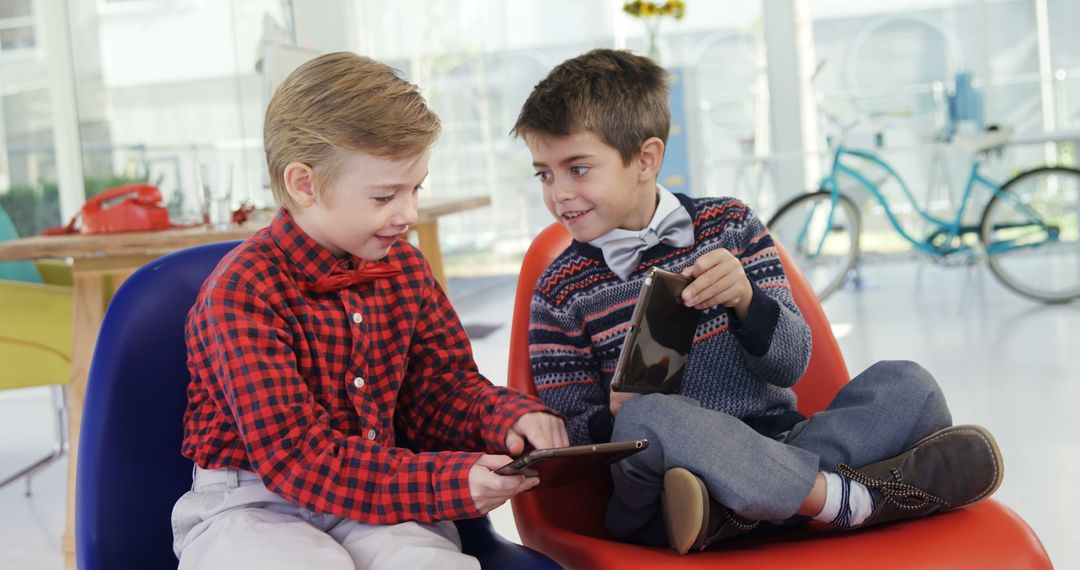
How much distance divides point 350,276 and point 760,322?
482 mm

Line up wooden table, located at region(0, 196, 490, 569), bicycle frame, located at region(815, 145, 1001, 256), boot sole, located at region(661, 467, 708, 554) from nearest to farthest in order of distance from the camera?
boot sole, located at region(661, 467, 708, 554) < wooden table, located at region(0, 196, 490, 569) < bicycle frame, located at region(815, 145, 1001, 256)

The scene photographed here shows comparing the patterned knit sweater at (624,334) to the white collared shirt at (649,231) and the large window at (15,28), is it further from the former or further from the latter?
the large window at (15,28)

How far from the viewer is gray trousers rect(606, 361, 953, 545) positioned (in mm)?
1147

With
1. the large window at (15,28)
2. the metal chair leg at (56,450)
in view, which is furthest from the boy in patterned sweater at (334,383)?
the large window at (15,28)

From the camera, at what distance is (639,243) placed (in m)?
1.46

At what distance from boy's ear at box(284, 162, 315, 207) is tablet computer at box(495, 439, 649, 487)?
1.19 ft

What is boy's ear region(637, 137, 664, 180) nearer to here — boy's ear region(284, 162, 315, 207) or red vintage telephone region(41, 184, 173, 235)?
boy's ear region(284, 162, 315, 207)

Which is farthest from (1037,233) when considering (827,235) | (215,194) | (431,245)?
(215,194)

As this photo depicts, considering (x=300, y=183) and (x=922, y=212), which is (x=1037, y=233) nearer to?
(x=922, y=212)

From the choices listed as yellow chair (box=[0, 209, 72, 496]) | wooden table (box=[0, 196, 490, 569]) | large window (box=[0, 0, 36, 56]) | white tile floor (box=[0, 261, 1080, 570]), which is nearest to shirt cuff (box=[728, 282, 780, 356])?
white tile floor (box=[0, 261, 1080, 570])

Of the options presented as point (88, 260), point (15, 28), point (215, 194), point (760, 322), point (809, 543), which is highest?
point (15, 28)

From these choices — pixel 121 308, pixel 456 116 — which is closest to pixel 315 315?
pixel 121 308

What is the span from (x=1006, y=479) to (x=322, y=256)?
1.73 m

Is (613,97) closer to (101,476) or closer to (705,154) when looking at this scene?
(101,476)
